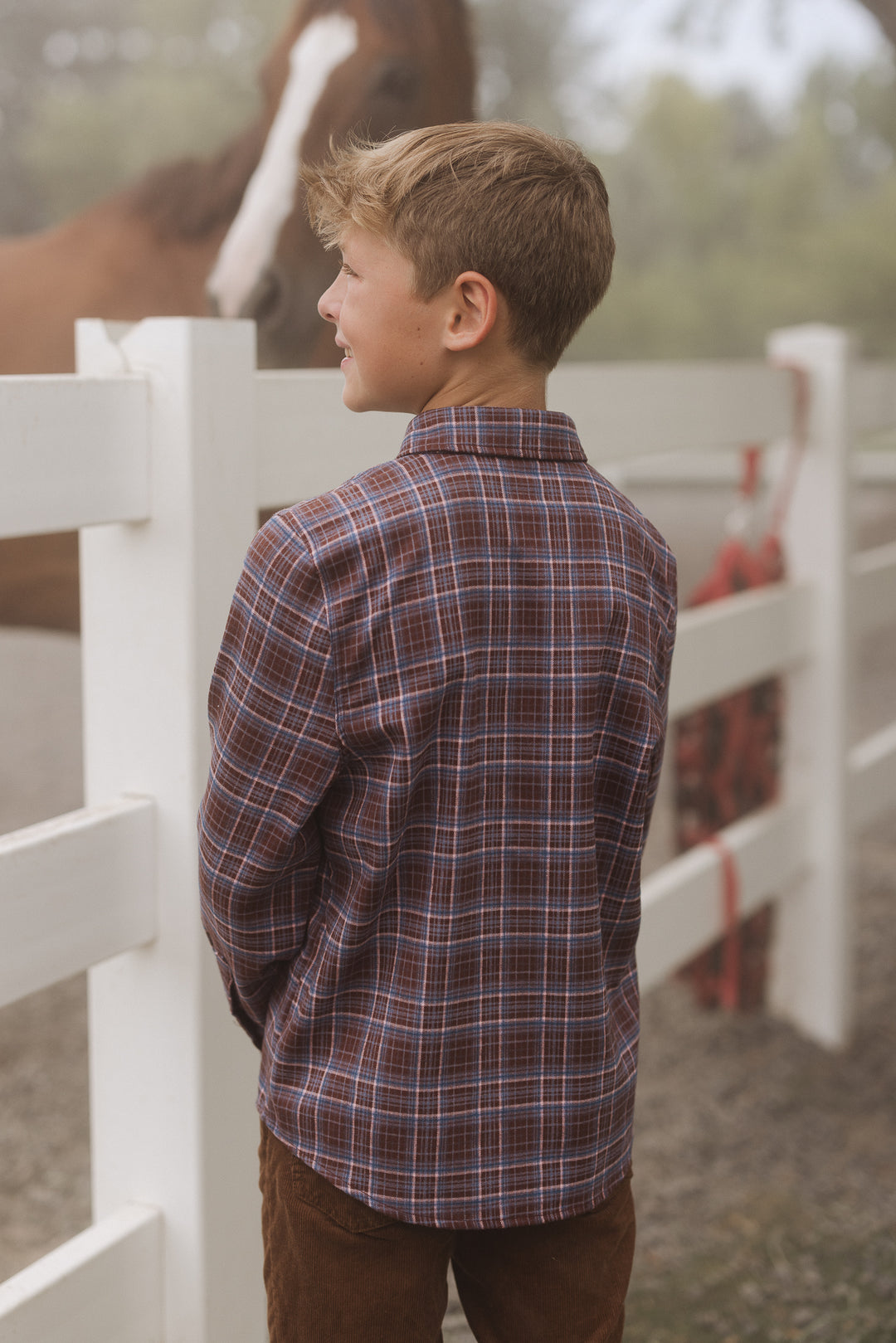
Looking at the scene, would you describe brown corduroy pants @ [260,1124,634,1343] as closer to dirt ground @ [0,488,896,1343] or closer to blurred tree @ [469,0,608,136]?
dirt ground @ [0,488,896,1343]

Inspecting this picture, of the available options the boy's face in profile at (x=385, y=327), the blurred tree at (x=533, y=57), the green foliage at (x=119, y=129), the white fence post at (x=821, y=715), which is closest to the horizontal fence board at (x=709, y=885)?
the white fence post at (x=821, y=715)

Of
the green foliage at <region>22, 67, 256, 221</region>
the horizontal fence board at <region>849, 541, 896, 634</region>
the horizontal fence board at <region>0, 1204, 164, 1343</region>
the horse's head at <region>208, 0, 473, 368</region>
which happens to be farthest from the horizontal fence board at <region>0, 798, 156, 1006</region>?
the green foliage at <region>22, 67, 256, 221</region>

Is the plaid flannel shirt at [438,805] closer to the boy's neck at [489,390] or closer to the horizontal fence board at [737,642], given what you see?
the boy's neck at [489,390]

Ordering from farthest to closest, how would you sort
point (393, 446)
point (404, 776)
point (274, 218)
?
point (274, 218) < point (393, 446) < point (404, 776)

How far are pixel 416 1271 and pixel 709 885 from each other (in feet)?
3.07

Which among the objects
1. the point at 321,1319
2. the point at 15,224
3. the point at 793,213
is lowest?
the point at 321,1319

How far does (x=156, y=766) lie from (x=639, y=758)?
14.0 inches

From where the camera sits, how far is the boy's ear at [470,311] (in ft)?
1.78

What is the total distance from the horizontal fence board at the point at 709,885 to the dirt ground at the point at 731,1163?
8.7 inches

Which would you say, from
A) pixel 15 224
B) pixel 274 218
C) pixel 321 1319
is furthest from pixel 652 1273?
pixel 15 224

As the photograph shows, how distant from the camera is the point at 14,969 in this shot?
75cm

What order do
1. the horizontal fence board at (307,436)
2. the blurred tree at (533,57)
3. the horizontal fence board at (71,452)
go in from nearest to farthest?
the horizontal fence board at (71,452)
the horizontal fence board at (307,436)
the blurred tree at (533,57)

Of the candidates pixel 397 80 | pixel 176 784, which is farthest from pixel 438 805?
pixel 397 80

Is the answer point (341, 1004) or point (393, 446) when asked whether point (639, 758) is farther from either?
point (393, 446)
